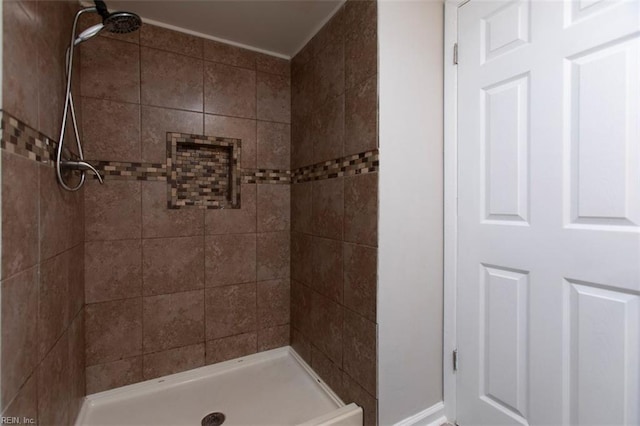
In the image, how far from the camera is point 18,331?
748 millimetres

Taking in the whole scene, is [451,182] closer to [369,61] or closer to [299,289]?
[369,61]

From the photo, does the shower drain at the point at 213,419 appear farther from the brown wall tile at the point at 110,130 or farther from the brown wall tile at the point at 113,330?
the brown wall tile at the point at 110,130

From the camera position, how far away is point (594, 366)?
36.4 inches

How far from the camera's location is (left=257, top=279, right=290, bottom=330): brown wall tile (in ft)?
6.23

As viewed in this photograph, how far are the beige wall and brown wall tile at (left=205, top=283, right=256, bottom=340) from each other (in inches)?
38.0

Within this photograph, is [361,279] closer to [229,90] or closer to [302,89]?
[302,89]

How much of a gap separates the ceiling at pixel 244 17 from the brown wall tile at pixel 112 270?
124cm

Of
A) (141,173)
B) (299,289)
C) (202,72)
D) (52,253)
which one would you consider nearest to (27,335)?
(52,253)

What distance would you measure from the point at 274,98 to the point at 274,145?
1.03 ft

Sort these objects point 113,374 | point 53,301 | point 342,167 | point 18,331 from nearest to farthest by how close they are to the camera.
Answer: point 18,331
point 53,301
point 342,167
point 113,374

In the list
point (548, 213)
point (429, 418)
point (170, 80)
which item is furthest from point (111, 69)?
point (429, 418)

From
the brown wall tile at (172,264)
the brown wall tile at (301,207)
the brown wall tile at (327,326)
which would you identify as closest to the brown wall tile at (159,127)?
the brown wall tile at (172,264)

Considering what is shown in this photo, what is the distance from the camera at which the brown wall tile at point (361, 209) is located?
4.03ft

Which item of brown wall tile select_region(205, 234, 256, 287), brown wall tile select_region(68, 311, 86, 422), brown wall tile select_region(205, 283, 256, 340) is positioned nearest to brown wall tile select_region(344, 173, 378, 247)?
brown wall tile select_region(205, 234, 256, 287)
